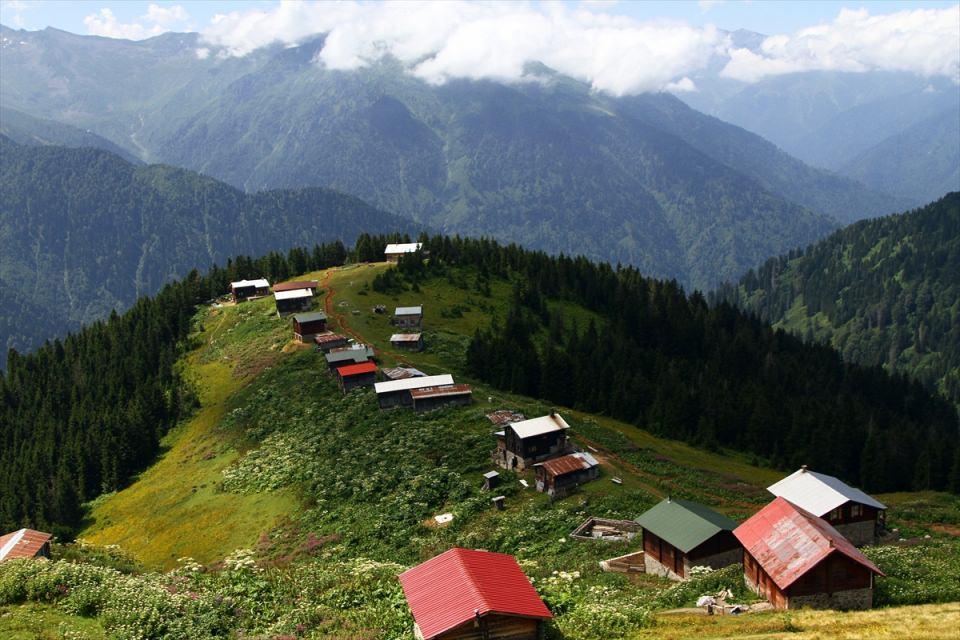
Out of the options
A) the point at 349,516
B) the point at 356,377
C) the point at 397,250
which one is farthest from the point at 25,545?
the point at 397,250

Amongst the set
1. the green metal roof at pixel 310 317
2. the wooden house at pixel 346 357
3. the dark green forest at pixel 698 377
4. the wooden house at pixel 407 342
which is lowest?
the dark green forest at pixel 698 377

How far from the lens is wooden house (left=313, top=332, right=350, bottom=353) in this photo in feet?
407

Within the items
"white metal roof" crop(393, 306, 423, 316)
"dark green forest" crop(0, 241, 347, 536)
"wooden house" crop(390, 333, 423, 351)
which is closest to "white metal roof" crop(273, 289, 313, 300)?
"white metal roof" crop(393, 306, 423, 316)

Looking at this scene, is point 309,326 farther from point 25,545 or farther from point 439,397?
point 25,545

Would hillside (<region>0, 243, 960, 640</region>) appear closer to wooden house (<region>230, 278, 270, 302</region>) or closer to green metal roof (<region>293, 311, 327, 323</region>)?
green metal roof (<region>293, 311, 327, 323</region>)

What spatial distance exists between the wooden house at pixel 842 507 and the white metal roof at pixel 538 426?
77.1 ft

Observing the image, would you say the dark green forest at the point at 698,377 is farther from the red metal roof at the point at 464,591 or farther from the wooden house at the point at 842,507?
the red metal roof at the point at 464,591

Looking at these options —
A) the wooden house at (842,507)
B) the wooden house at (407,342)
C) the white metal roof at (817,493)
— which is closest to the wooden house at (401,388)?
the wooden house at (407,342)

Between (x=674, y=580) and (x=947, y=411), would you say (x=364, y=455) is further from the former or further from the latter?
(x=947, y=411)

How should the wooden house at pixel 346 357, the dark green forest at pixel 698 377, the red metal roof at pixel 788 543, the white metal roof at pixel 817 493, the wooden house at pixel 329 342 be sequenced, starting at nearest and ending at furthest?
the red metal roof at pixel 788 543, the white metal roof at pixel 817 493, the dark green forest at pixel 698 377, the wooden house at pixel 346 357, the wooden house at pixel 329 342

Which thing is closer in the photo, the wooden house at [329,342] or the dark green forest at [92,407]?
the dark green forest at [92,407]

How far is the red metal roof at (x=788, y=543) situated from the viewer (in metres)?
44.8

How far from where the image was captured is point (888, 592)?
4684cm

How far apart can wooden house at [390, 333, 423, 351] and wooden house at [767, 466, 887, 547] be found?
2815 inches
